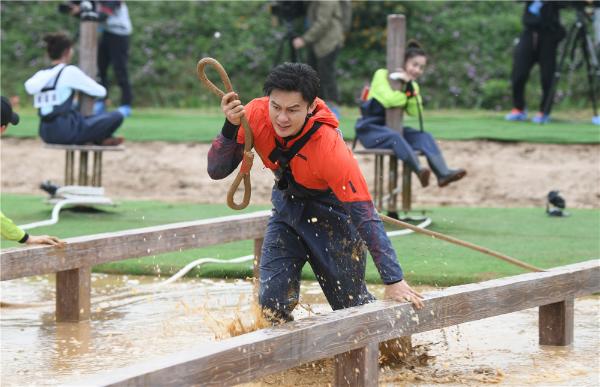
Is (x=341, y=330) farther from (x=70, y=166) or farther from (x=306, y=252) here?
(x=70, y=166)

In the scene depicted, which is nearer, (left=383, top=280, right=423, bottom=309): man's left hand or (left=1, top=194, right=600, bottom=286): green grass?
(left=383, top=280, right=423, bottom=309): man's left hand

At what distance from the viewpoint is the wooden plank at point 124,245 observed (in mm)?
7250

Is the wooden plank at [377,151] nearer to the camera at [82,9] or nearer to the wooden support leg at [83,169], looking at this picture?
the wooden support leg at [83,169]

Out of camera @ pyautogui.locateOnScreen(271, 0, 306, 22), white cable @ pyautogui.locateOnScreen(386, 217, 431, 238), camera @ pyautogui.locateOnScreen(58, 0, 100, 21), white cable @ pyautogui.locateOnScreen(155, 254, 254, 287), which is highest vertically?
camera @ pyautogui.locateOnScreen(271, 0, 306, 22)

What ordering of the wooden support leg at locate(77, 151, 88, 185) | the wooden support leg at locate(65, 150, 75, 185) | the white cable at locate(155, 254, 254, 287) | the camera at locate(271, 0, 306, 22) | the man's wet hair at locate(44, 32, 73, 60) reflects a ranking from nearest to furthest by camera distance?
1. the white cable at locate(155, 254, 254, 287)
2. the man's wet hair at locate(44, 32, 73, 60)
3. the wooden support leg at locate(77, 151, 88, 185)
4. the wooden support leg at locate(65, 150, 75, 185)
5. the camera at locate(271, 0, 306, 22)

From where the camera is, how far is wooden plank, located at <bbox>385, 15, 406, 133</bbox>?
11.1m

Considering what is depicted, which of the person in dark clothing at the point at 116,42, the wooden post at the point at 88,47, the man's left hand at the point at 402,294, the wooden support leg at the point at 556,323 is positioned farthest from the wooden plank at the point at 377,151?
the person in dark clothing at the point at 116,42

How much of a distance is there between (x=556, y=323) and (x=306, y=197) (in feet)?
6.17

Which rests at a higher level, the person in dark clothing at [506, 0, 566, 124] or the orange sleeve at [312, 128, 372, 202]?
the person in dark clothing at [506, 0, 566, 124]

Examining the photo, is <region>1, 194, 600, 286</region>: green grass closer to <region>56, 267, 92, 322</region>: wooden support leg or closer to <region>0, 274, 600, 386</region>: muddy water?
<region>0, 274, 600, 386</region>: muddy water

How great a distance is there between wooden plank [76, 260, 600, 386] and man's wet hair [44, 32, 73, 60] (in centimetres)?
605

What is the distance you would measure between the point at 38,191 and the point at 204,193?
1.97 meters

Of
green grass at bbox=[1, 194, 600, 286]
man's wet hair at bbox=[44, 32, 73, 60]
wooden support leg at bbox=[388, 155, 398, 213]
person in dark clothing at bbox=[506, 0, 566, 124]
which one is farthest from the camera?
person in dark clothing at bbox=[506, 0, 566, 124]

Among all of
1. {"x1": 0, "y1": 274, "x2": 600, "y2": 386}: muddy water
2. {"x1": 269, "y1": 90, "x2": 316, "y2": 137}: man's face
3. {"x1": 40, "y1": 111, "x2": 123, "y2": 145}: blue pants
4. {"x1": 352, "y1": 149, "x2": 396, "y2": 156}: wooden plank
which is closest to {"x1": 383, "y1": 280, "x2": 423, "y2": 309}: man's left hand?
{"x1": 0, "y1": 274, "x2": 600, "y2": 386}: muddy water
